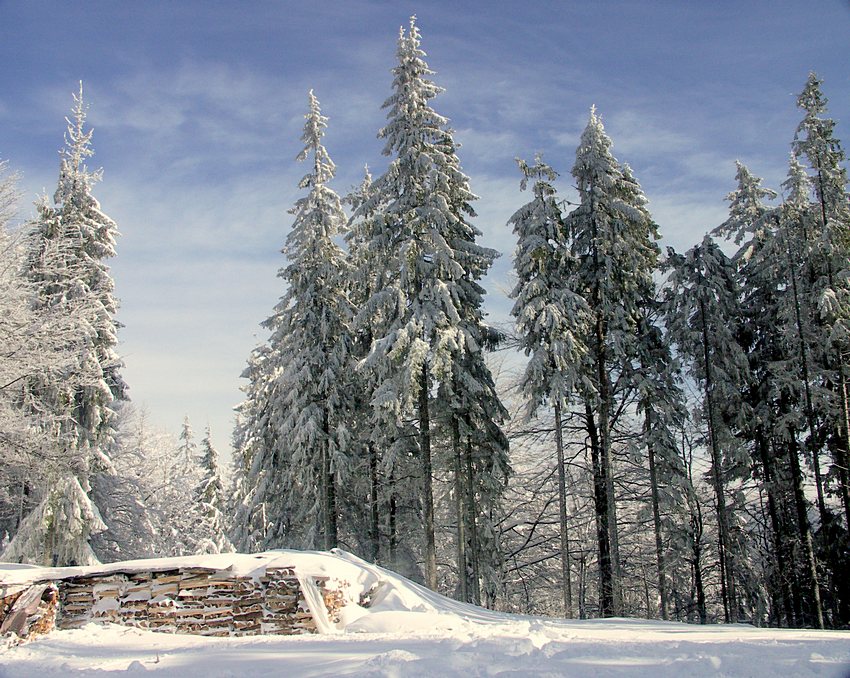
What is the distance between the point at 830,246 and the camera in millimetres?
19891

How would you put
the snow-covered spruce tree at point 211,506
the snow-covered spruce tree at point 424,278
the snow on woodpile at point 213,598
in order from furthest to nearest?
the snow-covered spruce tree at point 211,506
the snow-covered spruce tree at point 424,278
the snow on woodpile at point 213,598

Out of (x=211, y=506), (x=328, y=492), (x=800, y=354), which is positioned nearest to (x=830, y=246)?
(x=800, y=354)

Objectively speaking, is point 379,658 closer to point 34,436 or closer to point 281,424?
point 34,436

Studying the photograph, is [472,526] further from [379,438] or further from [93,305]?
[93,305]

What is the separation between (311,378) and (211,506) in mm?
23554

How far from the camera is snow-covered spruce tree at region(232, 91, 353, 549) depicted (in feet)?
72.1

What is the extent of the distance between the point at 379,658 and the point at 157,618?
19.1ft

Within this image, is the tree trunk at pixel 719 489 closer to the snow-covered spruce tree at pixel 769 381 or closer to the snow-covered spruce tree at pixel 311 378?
the snow-covered spruce tree at pixel 769 381

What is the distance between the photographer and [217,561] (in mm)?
11000

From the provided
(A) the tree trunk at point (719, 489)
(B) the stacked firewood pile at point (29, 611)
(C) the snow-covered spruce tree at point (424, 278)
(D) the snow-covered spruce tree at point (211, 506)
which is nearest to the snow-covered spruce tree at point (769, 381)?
(A) the tree trunk at point (719, 489)

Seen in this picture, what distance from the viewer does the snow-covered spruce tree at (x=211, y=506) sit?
4069 cm

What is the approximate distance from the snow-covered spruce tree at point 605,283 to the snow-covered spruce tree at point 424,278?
3133mm

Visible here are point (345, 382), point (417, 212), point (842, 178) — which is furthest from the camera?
point (345, 382)

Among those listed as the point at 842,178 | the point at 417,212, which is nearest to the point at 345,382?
the point at 417,212
